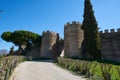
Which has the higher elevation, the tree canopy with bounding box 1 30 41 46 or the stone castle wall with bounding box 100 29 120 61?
the tree canopy with bounding box 1 30 41 46

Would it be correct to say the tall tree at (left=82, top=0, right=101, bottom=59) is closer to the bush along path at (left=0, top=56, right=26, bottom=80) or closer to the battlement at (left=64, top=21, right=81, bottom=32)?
the battlement at (left=64, top=21, right=81, bottom=32)

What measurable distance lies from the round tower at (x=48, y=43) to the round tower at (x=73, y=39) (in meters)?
8.86

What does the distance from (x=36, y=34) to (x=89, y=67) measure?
139 ft

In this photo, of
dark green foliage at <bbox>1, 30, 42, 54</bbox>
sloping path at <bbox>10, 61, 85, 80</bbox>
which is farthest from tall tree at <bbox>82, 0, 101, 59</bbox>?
dark green foliage at <bbox>1, 30, 42, 54</bbox>

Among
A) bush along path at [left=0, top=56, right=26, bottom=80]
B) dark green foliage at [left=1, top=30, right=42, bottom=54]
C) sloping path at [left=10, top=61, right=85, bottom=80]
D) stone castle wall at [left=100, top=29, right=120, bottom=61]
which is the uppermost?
dark green foliage at [left=1, top=30, right=42, bottom=54]

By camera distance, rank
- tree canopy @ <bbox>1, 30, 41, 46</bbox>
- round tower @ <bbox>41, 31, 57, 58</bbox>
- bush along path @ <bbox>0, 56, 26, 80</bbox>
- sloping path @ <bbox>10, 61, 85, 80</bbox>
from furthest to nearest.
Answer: tree canopy @ <bbox>1, 30, 41, 46</bbox>, round tower @ <bbox>41, 31, 57, 58</bbox>, sloping path @ <bbox>10, 61, 85, 80</bbox>, bush along path @ <bbox>0, 56, 26, 80</bbox>

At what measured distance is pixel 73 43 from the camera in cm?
3769

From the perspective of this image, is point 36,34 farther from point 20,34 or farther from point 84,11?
point 84,11

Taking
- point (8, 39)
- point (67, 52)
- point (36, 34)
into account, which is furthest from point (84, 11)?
point (8, 39)

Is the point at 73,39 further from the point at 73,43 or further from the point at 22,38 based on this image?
the point at 22,38

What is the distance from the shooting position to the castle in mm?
32562

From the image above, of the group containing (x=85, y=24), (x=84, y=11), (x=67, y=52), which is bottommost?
(x=67, y=52)

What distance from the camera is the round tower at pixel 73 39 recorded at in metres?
36.9

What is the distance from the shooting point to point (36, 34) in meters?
54.8
